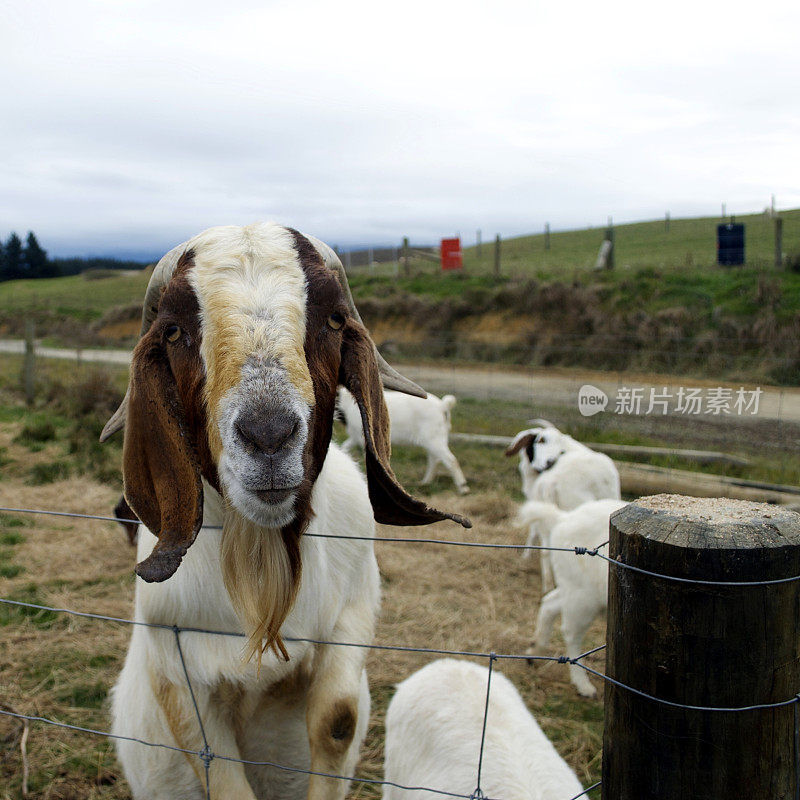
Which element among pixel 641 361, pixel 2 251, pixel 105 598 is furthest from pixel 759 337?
pixel 2 251

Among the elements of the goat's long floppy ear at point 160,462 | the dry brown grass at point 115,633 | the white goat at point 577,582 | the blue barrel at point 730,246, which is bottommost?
the dry brown grass at point 115,633

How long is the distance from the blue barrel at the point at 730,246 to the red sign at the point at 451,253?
8.88m

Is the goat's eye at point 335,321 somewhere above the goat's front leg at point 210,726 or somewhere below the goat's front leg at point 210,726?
above

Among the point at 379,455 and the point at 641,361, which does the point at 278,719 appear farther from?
the point at 641,361

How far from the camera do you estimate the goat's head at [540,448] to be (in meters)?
7.57

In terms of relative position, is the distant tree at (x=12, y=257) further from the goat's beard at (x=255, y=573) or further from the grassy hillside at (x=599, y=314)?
the goat's beard at (x=255, y=573)

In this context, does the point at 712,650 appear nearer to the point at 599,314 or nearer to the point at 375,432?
the point at 375,432

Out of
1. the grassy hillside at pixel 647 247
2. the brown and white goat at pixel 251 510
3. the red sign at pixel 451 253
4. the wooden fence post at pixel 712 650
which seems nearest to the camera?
the wooden fence post at pixel 712 650

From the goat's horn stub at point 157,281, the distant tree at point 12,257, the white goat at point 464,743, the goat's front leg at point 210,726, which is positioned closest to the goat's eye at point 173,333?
the goat's horn stub at point 157,281

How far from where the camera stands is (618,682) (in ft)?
4.94

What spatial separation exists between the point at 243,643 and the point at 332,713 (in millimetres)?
324

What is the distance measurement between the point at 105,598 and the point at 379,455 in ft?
14.5

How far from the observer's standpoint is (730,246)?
22.9 m

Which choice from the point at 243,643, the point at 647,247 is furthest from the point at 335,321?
the point at 647,247
